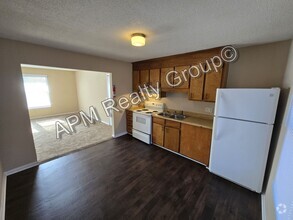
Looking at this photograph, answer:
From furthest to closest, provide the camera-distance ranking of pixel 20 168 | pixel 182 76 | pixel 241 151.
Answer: pixel 182 76 < pixel 20 168 < pixel 241 151

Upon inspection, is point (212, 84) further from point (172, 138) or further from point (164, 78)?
point (172, 138)

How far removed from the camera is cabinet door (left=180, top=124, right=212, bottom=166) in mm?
2490

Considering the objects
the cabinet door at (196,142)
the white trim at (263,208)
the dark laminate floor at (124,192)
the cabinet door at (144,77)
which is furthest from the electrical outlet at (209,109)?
the cabinet door at (144,77)

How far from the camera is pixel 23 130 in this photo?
240cm

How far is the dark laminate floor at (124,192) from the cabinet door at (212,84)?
4.72ft

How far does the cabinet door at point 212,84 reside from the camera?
2.49 m

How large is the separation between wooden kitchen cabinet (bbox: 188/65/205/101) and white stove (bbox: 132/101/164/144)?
3.50 feet

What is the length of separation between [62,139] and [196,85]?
12.8 ft

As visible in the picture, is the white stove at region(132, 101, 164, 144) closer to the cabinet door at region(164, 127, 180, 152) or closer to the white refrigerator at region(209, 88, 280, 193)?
the cabinet door at region(164, 127, 180, 152)

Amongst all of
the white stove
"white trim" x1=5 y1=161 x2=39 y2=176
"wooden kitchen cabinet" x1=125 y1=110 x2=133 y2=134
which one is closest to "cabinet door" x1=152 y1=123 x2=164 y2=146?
the white stove

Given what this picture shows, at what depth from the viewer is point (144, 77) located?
151 inches

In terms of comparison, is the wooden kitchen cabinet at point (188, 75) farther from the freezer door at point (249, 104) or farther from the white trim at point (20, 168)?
the white trim at point (20, 168)

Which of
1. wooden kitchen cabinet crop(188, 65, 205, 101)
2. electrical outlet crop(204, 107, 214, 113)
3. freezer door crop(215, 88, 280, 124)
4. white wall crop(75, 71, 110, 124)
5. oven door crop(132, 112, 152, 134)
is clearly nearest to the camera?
freezer door crop(215, 88, 280, 124)

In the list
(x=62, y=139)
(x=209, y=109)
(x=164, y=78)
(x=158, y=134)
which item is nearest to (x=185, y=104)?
(x=209, y=109)
